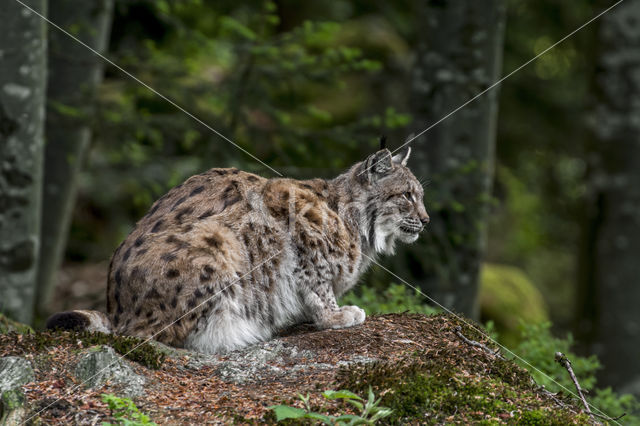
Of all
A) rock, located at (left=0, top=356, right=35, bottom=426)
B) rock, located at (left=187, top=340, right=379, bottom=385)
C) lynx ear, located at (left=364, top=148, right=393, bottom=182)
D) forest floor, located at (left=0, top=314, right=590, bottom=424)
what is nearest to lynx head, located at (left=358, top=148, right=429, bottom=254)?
lynx ear, located at (left=364, top=148, right=393, bottom=182)

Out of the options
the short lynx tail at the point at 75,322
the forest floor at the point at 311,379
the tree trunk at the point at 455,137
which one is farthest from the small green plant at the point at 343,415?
the tree trunk at the point at 455,137

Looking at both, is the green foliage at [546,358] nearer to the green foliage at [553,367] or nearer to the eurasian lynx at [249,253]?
the green foliage at [553,367]

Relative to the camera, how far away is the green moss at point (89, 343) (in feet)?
13.4

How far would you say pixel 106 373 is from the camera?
3814mm

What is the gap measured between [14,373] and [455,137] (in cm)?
529

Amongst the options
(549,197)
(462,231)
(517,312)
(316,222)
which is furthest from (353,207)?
(549,197)

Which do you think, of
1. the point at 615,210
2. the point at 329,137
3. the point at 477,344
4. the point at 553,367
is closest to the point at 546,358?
the point at 553,367

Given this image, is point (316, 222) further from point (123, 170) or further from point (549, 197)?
point (549, 197)

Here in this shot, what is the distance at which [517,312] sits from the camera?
1070 cm

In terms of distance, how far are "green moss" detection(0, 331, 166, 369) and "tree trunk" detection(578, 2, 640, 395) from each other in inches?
240

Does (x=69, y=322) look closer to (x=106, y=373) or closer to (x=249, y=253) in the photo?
(x=106, y=373)

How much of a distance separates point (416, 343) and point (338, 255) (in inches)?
36.9

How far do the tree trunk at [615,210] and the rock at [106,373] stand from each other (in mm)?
6343

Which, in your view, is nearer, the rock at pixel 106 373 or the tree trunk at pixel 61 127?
the rock at pixel 106 373
